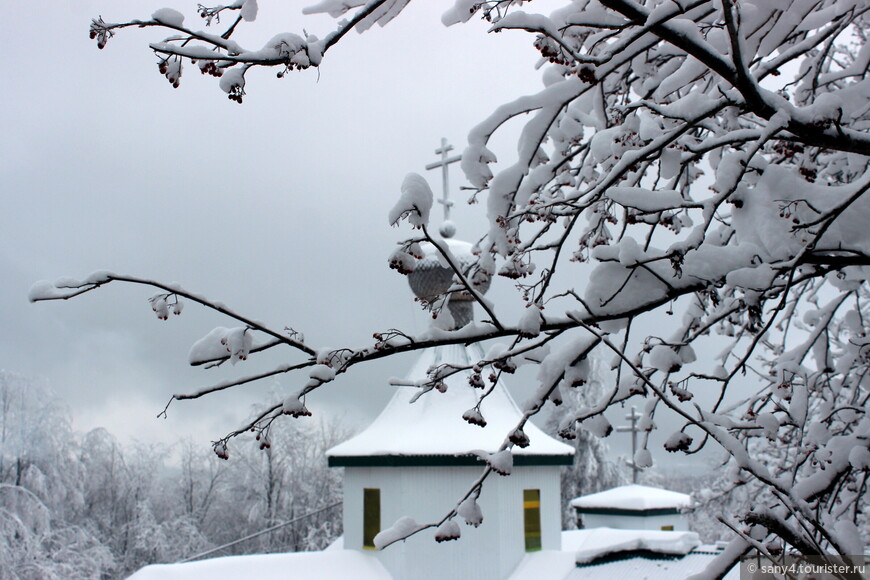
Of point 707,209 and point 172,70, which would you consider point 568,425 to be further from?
point 172,70

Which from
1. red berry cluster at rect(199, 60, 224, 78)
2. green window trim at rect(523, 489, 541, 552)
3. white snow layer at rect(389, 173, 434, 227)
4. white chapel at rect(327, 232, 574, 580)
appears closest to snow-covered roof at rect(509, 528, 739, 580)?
green window trim at rect(523, 489, 541, 552)

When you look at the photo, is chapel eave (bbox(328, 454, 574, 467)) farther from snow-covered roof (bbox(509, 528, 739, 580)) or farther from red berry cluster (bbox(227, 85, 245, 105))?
red berry cluster (bbox(227, 85, 245, 105))

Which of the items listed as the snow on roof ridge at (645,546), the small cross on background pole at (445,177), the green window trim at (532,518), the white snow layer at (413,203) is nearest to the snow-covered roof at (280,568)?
the green window trim at (532,518)

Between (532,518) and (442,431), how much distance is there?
6.33 feet

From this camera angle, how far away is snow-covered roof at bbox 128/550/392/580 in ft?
34.3

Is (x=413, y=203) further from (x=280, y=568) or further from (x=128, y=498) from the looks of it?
(x=128, y=498)

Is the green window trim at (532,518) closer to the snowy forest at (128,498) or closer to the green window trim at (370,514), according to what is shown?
the green window trim at (370,514)

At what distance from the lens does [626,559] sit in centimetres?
1034

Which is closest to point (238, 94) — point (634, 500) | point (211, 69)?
point (211, 69)

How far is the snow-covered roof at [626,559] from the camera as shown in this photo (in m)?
9.82

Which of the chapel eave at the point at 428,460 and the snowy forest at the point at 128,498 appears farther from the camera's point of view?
the snowy forest at the point at 128,498

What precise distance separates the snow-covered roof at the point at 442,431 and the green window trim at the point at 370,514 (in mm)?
495

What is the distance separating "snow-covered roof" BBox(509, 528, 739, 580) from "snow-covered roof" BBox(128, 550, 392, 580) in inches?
87.1

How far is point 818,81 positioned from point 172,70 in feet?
9.69
